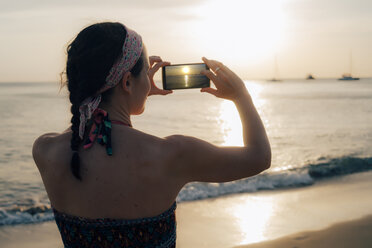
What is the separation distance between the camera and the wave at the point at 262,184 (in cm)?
771

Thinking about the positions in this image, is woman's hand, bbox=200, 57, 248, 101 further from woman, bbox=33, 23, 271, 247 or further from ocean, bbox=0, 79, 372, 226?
ocean, bbox=0, 79, 372, 226

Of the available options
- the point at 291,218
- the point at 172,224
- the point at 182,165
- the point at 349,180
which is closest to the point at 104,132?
the point at 182,165

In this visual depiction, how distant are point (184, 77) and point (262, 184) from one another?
816 centimetres

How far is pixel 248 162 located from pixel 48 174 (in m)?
0.74

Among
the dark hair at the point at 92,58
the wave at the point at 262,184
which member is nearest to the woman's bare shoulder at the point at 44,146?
the dark hair at the point at 92,58

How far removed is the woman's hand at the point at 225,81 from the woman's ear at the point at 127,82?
15.6 inches

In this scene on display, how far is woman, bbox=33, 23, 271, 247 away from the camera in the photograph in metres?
1.37

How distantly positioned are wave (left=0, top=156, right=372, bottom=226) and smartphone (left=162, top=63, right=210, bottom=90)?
6.43 m

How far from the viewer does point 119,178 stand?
138 centimetres

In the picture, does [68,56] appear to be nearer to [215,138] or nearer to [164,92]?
[164,92]

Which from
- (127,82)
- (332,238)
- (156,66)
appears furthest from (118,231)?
(332,238)

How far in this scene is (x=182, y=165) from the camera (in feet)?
4.50

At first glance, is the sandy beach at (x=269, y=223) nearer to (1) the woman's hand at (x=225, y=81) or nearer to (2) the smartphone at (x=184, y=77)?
(2) the smartphone at (x=184, y=77)

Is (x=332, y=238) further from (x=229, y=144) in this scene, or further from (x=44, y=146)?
(x=229, y=144)
